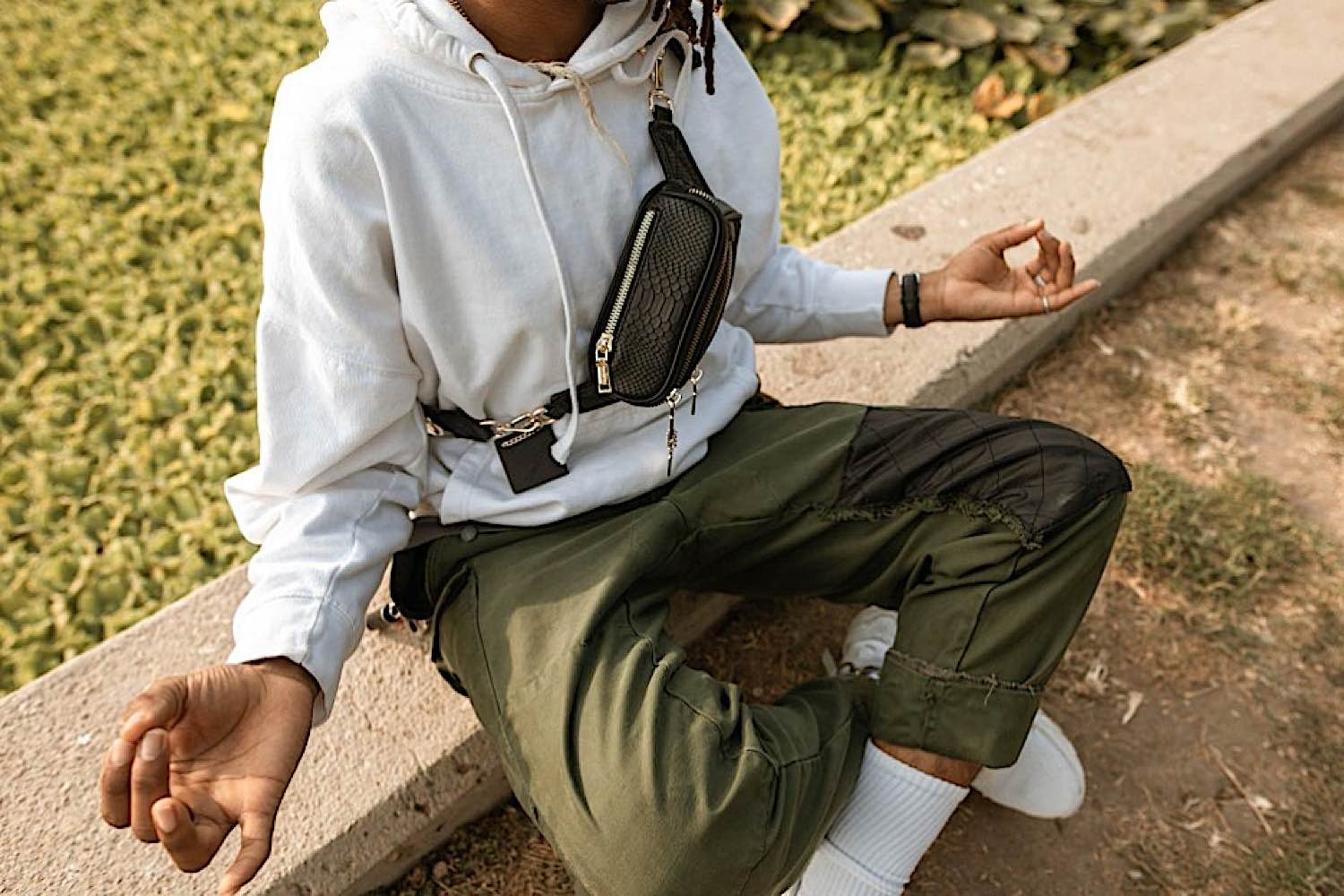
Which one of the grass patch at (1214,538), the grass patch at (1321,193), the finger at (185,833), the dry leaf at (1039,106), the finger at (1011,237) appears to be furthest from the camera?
the dry leaf at (1039,106)

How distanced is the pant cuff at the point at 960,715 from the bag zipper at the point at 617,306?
1.81ft

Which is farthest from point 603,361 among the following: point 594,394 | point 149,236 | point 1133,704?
point 149,236

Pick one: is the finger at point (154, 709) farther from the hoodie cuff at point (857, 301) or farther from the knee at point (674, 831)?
the hoodie cuff at point (857, 301)

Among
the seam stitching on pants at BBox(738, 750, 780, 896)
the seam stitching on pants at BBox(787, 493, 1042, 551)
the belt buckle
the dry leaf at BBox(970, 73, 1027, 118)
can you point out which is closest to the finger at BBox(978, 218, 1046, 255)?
the seam stitching on pants at BBox(787, 493, 1042, 551)

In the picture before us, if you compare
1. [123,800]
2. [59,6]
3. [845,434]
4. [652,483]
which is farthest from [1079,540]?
[59,6]

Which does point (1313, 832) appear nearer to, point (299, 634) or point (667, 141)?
point (667, 141)

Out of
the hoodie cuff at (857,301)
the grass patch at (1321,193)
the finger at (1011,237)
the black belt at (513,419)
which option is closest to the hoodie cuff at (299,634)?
the black belt at (513,419)

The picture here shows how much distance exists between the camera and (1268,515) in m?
2.20

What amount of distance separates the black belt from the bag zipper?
4 centimetres

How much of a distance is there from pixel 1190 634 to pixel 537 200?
1.43m

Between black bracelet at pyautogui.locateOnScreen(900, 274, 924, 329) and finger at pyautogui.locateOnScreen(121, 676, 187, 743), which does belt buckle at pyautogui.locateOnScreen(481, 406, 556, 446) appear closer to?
finger at pyautogui.locateOnScreen(121, 676, 187, 743)

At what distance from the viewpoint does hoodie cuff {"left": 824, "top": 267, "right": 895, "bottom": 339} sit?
1.76 meters

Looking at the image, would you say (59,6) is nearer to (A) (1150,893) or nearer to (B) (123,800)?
(B) (123,800)

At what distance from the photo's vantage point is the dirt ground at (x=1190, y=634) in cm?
171
